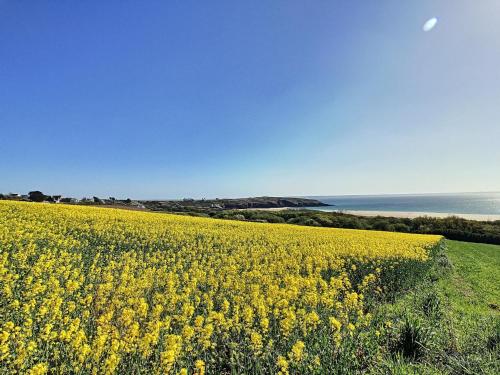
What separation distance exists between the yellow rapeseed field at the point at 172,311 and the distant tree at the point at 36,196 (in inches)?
1919

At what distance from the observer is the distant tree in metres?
54.3

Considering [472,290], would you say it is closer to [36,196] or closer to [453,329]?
[453,329]

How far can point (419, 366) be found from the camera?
15.5 feet

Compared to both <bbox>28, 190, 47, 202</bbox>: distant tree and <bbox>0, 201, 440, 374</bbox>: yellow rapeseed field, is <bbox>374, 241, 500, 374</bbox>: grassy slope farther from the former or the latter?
<bbox>28, 190, 47, 202</bbox>: distant tree

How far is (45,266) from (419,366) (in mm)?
8165

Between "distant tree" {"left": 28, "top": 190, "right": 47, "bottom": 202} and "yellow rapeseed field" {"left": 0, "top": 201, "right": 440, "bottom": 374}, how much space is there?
160ft

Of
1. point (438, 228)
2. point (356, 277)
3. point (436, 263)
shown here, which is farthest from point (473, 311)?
point (438, 228)

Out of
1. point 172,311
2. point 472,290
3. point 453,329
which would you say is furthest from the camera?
point 472,290

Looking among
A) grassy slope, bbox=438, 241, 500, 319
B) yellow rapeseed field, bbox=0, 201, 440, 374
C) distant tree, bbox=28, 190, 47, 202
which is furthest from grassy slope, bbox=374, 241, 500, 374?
distant tree, bbox=28, 190, 47, 202

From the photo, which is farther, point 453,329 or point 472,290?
point 472,290

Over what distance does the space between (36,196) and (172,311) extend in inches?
2425

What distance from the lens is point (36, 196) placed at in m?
55.5

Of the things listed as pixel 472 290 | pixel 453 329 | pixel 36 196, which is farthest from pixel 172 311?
pixel 36 196

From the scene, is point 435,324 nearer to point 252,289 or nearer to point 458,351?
point 458,351
